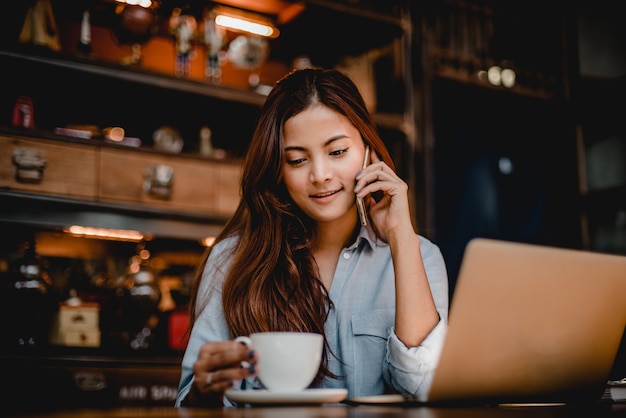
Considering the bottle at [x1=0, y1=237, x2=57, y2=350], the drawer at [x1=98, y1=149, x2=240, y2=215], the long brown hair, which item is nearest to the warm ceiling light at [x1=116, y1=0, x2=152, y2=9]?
the drawer at [x1=98, y1=149, x2=240, y2=215]

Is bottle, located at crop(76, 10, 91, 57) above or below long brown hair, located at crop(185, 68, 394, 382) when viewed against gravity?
above

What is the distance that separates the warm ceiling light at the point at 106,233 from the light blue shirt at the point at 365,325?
3.45ft

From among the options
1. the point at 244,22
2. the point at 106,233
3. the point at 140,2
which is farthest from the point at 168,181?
the point at 244,22

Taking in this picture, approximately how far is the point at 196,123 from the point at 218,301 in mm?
1730

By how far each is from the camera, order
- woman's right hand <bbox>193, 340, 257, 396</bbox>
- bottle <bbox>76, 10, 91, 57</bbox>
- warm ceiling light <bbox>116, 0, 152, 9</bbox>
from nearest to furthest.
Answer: woman's right hand <bbox>193, 340, 257, 396</bbox> < bottle <bbox>76, 10, 91, 57</bbox> < warm ceiling light <bbox>116, 0, 152, 9</bbox>

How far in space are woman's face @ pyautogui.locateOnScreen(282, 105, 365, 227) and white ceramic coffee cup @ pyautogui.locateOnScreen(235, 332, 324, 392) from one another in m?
0.67

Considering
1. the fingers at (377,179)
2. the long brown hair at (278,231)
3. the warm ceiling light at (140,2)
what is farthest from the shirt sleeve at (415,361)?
the warm ceiling light at (140,2)

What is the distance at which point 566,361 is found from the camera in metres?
1.06

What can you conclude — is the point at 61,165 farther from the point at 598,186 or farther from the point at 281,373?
the point at 598,186

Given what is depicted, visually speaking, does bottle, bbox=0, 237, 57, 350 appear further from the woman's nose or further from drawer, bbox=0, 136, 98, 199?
the woman's nose

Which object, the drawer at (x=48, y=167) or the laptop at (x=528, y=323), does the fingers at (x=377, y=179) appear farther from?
the drawer at (x=48, y=167)

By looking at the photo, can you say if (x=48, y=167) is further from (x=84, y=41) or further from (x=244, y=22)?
(x=244, y=22)

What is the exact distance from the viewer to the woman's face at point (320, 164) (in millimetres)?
1685

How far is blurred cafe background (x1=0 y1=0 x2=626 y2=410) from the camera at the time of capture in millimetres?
2547
